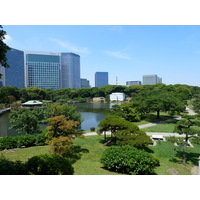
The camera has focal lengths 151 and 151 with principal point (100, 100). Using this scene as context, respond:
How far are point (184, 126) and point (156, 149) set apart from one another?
283cm

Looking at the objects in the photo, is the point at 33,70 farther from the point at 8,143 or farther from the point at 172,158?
the point at 172,158

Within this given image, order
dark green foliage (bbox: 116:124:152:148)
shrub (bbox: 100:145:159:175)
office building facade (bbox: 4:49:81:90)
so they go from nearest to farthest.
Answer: shrub (bbox: 100:145:159:175) → dark green foliage (bbox: 116:124:152:148) → office building facade (bbox: 4:49:81:90)

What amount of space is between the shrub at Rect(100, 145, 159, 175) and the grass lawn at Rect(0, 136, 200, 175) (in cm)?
48

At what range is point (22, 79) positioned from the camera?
9381cm

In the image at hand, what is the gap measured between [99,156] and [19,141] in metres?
6.43

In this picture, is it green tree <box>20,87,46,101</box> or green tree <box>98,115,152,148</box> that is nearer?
green tree <box>98,115,152,148</box>

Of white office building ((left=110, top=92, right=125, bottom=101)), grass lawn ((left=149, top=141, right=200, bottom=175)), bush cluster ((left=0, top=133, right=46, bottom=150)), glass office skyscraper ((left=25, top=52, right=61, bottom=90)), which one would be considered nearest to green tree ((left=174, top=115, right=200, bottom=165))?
grass lawn ((left=149, top=141, right=200, bottom=175))

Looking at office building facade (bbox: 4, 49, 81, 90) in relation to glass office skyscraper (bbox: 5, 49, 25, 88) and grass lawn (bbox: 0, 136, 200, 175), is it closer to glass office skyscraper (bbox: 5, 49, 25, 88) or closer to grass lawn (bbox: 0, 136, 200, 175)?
glass office skyscraper (bbox: 5, 49, 25, 88)

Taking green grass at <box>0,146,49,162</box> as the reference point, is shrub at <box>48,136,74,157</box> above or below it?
above

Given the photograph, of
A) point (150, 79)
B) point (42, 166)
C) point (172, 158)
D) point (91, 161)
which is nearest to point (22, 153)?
point (91, 161)

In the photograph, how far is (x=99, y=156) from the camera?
32.6 feet

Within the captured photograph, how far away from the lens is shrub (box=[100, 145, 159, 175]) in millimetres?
6439

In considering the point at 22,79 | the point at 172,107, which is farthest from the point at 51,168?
the point at 22,79

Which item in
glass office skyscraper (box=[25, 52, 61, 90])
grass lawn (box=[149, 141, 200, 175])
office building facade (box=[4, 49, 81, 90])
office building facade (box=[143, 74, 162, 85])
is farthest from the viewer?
office building facade (box=[143, 74, 162, 85])
